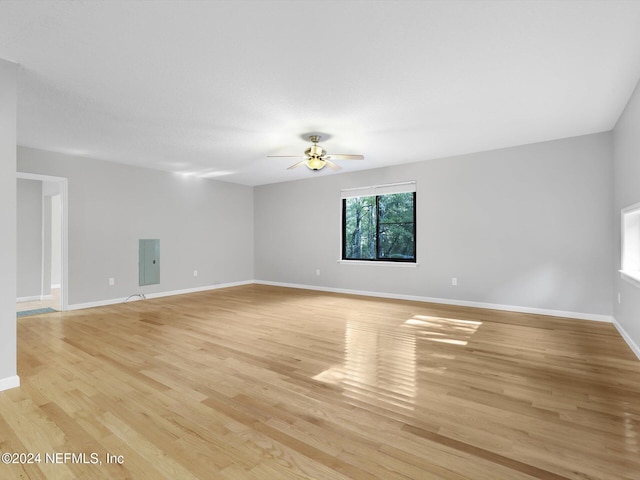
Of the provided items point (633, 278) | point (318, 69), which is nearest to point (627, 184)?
point (633, 278)

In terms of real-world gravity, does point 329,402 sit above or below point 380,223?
below

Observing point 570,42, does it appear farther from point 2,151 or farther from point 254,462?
point 2,151

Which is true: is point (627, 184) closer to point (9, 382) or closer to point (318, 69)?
point (318, 69)

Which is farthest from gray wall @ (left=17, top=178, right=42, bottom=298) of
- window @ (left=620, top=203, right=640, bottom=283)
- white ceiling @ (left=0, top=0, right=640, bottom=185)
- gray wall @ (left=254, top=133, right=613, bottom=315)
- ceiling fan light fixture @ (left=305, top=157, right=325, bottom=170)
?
window @ (left=620, top=203, right=640, bottom=283)

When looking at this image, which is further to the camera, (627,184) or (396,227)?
(396,227)

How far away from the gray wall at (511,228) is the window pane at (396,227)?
0.85ft

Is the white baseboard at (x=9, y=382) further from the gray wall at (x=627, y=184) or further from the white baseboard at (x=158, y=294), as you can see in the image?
the gray wall at (x=627, y=184)

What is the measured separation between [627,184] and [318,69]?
3.45 metres

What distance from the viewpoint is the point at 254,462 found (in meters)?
1.54

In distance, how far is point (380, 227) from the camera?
6359mm

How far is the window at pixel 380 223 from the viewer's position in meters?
5.99

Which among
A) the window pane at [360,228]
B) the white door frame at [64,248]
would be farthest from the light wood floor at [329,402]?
the window pane at [360,228]

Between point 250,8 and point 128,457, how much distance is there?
8.40ft

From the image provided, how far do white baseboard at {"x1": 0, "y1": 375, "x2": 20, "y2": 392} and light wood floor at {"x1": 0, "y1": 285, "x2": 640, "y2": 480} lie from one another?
0.26ft
